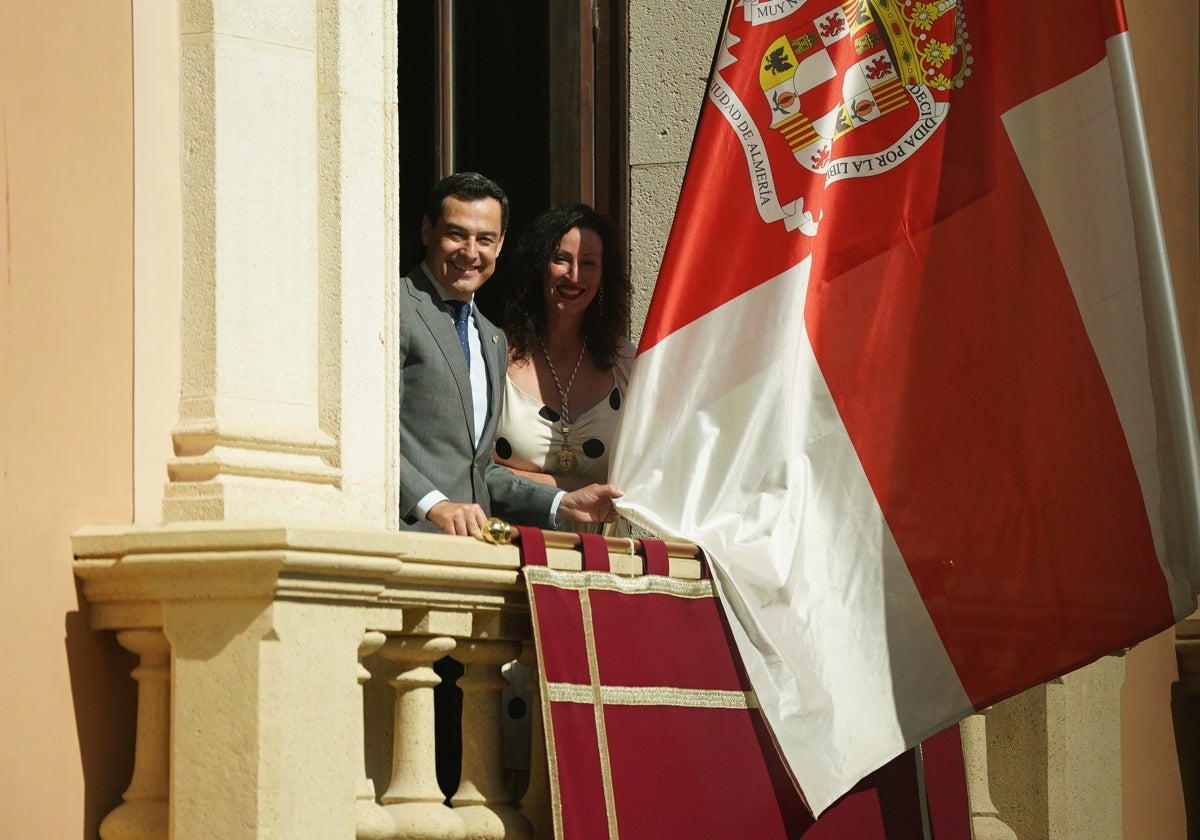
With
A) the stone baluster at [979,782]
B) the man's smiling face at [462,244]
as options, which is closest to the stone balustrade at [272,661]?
the man's smiling face at [462,244]

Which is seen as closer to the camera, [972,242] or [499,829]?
[499,829]

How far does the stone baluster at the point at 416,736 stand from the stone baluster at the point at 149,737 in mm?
497

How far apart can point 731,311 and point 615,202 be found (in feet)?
5.42

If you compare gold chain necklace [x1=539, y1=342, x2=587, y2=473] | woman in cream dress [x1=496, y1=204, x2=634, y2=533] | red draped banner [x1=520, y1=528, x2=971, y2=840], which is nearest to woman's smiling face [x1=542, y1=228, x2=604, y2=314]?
woman in cream dress [x1=496, y1=204, x2=634, y2=533]

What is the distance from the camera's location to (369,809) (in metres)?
4.31

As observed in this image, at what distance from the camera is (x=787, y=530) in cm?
523

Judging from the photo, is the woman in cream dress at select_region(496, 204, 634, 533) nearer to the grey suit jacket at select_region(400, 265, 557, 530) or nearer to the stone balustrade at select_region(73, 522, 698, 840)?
the grey suit jacket at select_region(400, 265, 557, 530)

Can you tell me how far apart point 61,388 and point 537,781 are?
1346 millimetres

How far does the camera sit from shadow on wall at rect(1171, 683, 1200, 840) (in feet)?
23.7

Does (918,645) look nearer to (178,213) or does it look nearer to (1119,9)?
(1119,9)

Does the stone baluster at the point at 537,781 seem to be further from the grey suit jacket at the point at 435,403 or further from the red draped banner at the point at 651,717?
the grey suit jacket at the point at 435,403

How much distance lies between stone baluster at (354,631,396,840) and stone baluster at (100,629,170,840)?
37 cm

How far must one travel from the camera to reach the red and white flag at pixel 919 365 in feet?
17.2

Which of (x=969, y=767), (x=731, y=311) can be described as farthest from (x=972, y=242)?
(x=969, y=767)
